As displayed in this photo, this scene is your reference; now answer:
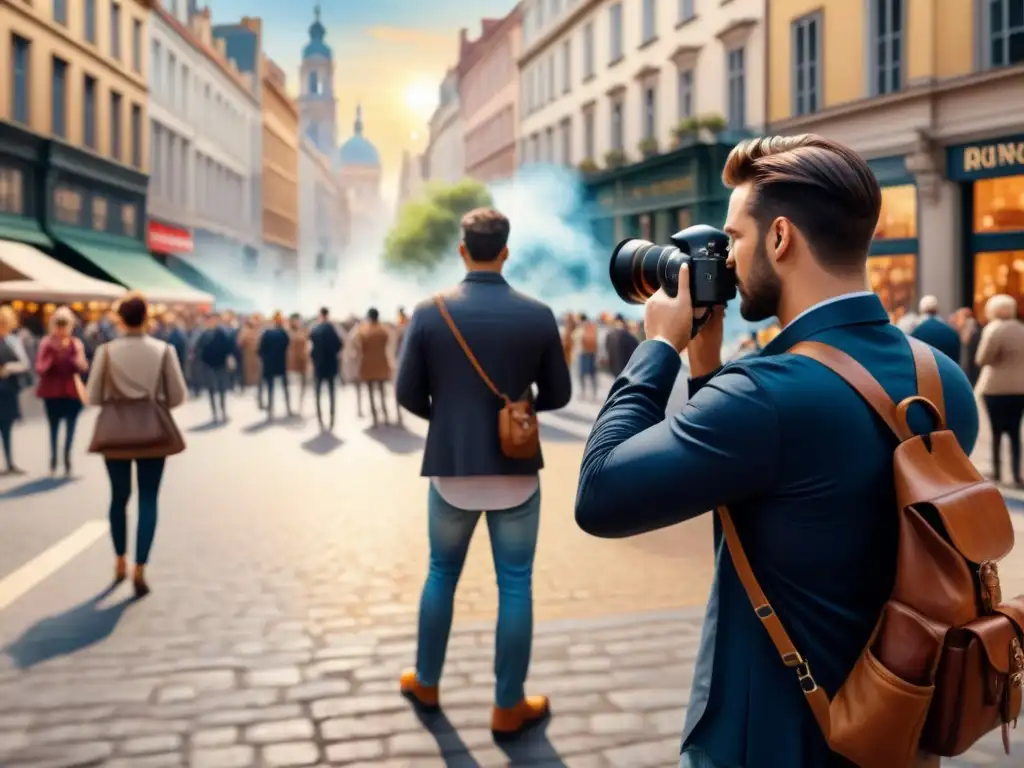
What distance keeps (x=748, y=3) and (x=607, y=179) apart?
792 cm

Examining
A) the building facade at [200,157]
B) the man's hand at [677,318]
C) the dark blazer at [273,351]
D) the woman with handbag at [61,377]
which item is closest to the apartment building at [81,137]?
the building facade at [200,157]

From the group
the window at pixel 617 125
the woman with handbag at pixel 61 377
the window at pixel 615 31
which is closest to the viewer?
the woman with handbag at pixel 61 377

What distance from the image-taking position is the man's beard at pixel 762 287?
1732 mm

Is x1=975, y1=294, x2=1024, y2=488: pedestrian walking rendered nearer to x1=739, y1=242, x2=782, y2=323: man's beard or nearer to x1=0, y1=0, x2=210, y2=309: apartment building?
x1=739, y1=242, x2=782, y2=323: man's beard

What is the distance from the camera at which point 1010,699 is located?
165 centimetres

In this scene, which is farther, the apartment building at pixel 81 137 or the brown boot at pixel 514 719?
the apartment building at pixel 81 137

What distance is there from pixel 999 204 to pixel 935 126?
1.90m

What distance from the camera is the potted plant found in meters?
30.8

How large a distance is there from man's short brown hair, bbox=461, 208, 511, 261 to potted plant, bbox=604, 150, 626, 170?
2726 cm

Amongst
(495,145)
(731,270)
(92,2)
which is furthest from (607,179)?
(731,270)

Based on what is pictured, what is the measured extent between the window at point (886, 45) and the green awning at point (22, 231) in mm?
19492

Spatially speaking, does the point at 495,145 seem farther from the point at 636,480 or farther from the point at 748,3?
the point at 636,480

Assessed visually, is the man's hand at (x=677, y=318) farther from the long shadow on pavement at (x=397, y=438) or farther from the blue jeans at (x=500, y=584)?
the long shadow on pavement at (x=397, y=438)

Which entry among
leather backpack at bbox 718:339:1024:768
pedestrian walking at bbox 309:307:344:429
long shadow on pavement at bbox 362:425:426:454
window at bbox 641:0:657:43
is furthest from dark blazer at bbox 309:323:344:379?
Answer: window at bbox 641:0:657:43
